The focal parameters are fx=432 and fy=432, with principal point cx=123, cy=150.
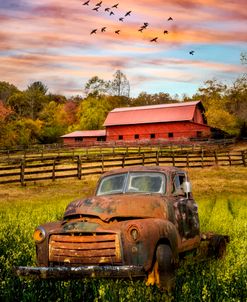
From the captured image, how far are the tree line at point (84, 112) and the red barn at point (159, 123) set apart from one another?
5148 mm

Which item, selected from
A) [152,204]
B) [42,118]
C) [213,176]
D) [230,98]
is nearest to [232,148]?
[213,176]

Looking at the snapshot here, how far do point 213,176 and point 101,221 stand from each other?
25093 millimetres

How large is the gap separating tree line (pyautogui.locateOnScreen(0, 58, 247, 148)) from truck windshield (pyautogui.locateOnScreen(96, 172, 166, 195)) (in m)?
53.0

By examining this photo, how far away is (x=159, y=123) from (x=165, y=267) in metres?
68.1

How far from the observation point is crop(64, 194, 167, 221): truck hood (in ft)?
21.2

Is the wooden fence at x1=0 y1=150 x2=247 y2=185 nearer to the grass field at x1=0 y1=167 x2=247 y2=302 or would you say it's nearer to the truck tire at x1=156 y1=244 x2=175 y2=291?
the grass field at x1=0 y1=167 x2=247 y2=302

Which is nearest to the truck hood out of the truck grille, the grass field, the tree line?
the truck grille

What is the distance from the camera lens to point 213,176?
3056 centimetres

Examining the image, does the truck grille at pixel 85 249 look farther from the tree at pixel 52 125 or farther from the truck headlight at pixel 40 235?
the tree at pixel 52 125

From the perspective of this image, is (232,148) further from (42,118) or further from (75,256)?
(75,256)

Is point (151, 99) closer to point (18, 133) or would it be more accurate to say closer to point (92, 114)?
point (92, 114)

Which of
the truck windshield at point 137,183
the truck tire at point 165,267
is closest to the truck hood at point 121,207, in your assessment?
the truck windshield at point 137,183

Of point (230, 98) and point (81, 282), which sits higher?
point (230, 98)

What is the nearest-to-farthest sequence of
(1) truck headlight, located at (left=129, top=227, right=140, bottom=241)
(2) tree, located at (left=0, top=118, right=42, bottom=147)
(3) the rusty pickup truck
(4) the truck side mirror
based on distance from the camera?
(3) the rusty pickup truck
(1) truck headlight, located at (left=129, top=227, right=140, bottom=241)
(4) the truck side mirror
(2) tree, located at (left=0, top=118, right=42, bottom=147)
